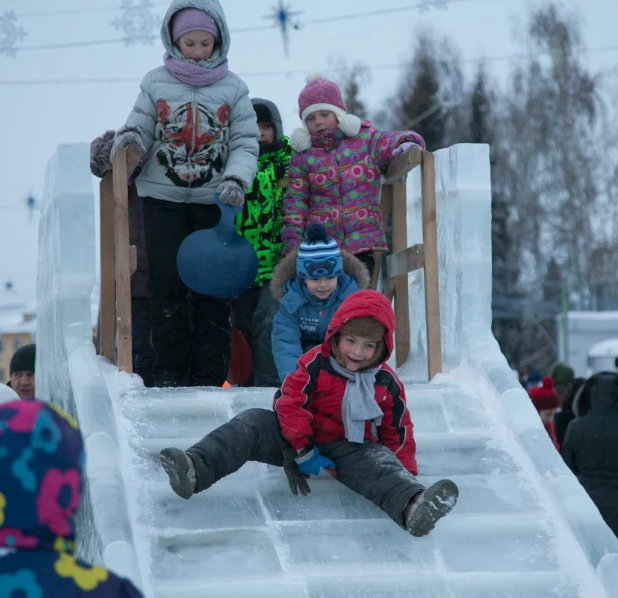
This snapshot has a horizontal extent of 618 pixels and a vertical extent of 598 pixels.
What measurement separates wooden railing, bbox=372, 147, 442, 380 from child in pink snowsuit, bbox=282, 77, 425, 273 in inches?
5.5

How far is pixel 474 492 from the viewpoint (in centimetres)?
396

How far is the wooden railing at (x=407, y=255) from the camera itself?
5.02 m

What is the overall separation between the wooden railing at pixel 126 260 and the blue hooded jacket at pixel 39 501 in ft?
9.53

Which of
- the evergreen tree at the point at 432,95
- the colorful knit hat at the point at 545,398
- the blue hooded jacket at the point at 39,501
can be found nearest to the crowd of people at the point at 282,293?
the colorful knit hat at the point at 545,398

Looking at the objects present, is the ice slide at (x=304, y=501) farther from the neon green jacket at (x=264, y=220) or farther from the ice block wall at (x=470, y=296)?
the neon green jacket at (x=264, y=220)

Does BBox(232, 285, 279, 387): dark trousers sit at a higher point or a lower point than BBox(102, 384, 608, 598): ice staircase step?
higher

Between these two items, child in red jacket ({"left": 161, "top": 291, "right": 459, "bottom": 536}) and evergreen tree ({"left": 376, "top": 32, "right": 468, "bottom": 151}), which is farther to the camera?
evergreen tree ({"left": 376, "top": 32, "right": 468, "bottom": 151})

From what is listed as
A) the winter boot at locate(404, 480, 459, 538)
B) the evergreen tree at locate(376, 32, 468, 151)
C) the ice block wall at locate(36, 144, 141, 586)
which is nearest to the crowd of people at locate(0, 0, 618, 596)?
the winter boot at locate(404, 480, 459, 538)

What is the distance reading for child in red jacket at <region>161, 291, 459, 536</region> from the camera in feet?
12.3

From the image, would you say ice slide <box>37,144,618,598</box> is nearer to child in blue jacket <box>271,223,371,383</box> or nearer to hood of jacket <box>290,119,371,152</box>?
child in blue jacket <box>271,223,371,383</box>

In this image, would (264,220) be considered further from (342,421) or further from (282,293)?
(342,421)

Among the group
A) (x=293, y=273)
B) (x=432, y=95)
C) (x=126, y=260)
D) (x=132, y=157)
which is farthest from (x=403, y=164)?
(x=432, y=95)

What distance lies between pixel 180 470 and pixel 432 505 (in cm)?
83

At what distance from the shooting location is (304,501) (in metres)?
3.84
